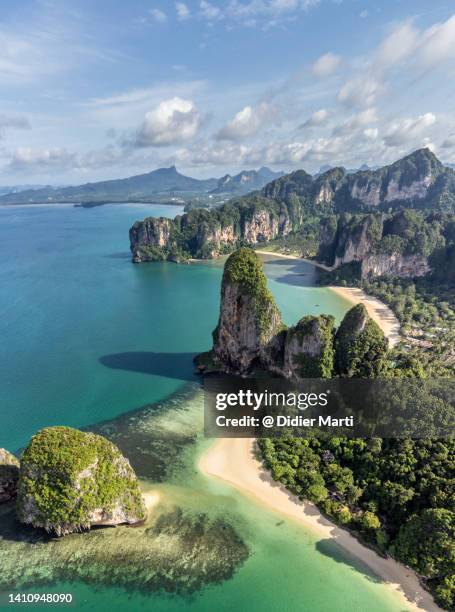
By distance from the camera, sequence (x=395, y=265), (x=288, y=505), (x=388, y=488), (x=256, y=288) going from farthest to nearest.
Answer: (x=395, y=265) → (x=256, y=288) → (x=288, y=505) → (x=388, y=488)

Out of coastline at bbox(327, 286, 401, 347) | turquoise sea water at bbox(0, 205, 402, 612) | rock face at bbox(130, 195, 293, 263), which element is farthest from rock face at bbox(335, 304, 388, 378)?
rock face at bbox(130, 195, 293, 263)

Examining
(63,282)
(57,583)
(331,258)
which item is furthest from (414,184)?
(57,583)

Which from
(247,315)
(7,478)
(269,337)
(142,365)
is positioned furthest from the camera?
(142,365)

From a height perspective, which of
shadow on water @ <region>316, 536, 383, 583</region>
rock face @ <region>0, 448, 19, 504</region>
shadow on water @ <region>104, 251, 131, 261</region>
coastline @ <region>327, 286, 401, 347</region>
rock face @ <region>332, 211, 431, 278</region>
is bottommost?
shadow on water @ <region>316, 536, 383, 583</region>

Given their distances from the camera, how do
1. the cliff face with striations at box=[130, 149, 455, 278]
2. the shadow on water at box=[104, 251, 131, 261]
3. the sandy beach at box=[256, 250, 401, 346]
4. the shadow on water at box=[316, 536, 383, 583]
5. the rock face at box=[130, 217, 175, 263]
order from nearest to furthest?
the shadow on water at box=[316, 536, 383, 583]
the sandy beach at box=[256, 250, 401, 346]
the cliff face with striations at box=[130, 149, 455, 278]
the rock face at box=[130, 217, 175, 263]
the shadow on water at box=[104, 251, 131, 261]

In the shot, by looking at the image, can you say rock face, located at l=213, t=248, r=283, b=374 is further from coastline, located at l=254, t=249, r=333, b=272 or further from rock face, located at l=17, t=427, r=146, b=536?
coastline, located at l=254, t=249, r=333, b=272

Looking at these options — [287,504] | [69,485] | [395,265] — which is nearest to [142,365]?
[69,485]

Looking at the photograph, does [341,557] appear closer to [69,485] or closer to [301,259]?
[69,485]
